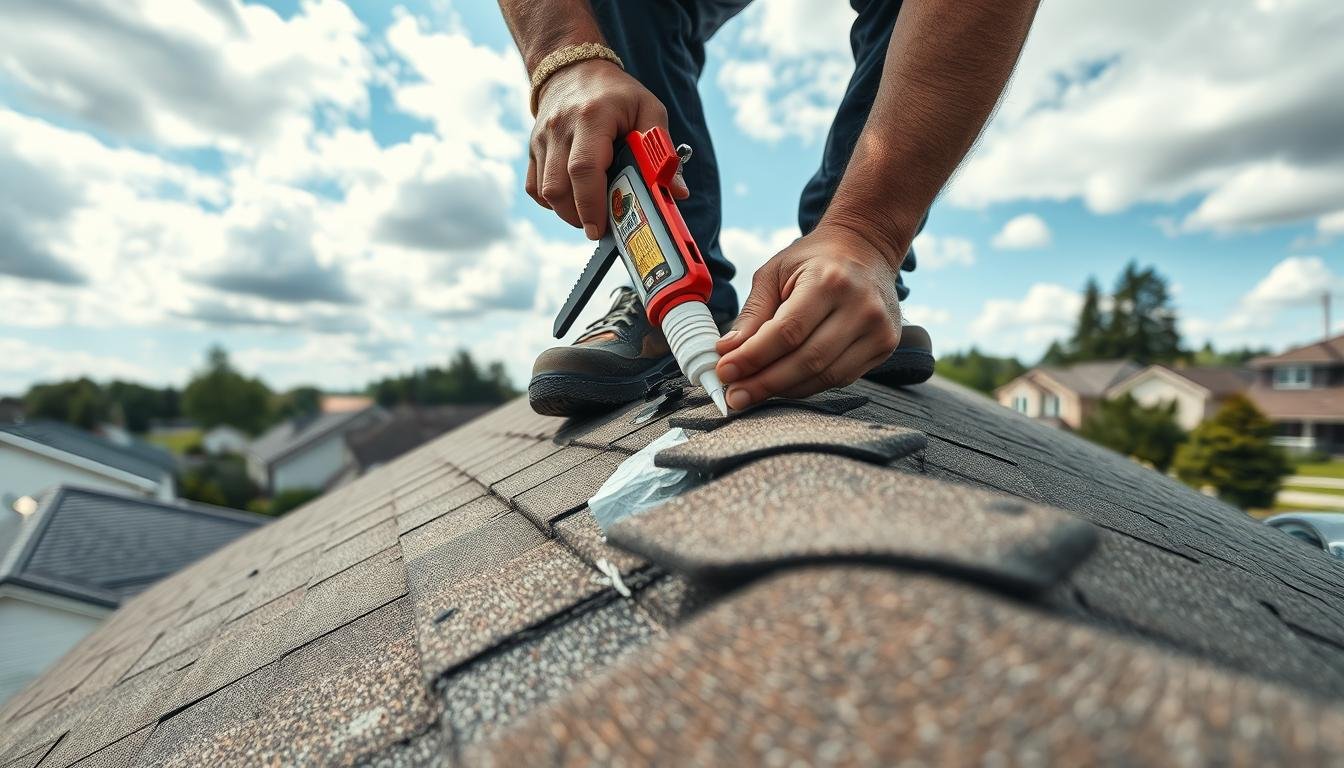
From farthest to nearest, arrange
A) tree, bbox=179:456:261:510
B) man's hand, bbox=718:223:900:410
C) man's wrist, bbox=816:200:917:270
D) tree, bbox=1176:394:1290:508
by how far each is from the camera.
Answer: tree, bbox=179:456:261:510, tree, bbox=1176:394:1290:508, man's wrist, bbox=816:200:917:270, man's hand, bbox=718:223:900:410

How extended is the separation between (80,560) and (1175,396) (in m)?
39.9

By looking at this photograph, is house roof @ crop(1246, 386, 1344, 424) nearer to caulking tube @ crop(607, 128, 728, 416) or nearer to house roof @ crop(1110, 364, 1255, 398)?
house roof @ crop(1110, 364, 1255, 398)

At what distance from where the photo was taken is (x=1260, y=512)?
17.5 m

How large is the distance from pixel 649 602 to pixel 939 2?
4.47ft

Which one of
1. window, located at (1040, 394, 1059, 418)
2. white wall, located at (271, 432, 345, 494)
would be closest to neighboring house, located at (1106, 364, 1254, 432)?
window, located at (1040, 394, 1059, 418)

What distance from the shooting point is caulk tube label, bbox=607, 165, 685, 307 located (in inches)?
59.3

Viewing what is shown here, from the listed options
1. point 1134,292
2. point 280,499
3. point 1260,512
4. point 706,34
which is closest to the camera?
point 706,34

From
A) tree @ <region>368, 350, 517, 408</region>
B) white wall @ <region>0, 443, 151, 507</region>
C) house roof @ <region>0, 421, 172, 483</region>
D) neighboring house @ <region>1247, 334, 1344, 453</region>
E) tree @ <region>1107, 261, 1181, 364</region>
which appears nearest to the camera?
white wall @ <region>0, 443, 151, 507</region>

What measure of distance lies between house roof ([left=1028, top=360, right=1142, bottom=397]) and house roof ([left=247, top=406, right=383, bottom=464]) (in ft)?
129

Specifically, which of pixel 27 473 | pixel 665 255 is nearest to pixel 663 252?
pixel 665 255

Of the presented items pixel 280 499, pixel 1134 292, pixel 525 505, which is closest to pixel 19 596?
pixel 525 505

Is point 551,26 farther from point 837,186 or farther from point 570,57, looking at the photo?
point 837,186

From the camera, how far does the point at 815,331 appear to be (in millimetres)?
1249

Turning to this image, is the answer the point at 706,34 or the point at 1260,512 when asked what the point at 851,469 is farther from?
the point at 1260,512
